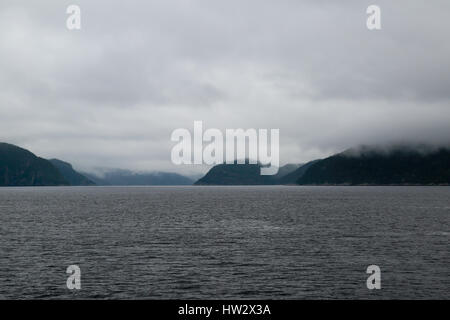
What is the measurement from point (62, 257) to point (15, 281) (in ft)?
52.7

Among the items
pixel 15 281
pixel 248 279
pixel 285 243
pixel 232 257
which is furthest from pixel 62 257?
pixel 285 243

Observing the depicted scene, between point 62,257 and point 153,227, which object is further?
point 153,227

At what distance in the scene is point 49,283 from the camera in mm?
50969

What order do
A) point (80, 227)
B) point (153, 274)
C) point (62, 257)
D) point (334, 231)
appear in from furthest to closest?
1. point (80, 227)
2. point (334, 231)
3. point (62, 257)
4. point (153, 274)

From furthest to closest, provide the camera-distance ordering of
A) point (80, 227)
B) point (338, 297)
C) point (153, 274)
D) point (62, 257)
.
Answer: point (80, 227)
point (62, 257)
point (153, 274)
point (338, 297)

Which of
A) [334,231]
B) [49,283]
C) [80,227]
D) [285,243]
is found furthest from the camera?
[80,227]

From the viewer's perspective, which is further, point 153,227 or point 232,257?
point 153,227

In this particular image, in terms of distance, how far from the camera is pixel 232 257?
6844 centimetres

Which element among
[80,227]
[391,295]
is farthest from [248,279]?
[80,227]

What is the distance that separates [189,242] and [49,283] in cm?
3650
